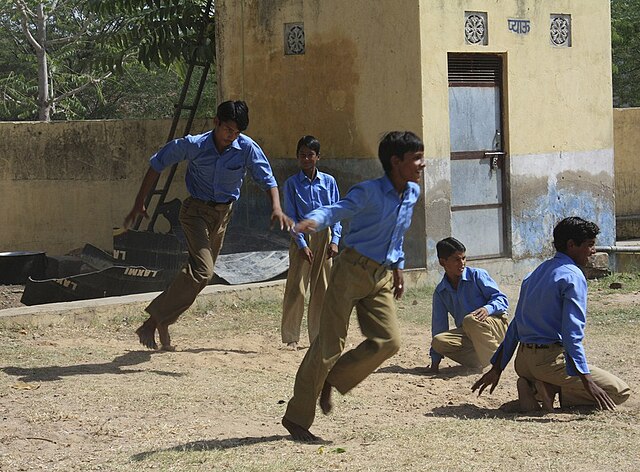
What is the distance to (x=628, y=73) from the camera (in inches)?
1047

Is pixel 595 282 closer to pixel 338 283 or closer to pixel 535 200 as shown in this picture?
pixel 535 200

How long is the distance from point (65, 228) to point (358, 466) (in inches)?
406

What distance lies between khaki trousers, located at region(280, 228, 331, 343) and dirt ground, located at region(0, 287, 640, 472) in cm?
27

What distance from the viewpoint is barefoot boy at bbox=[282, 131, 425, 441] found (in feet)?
18.7

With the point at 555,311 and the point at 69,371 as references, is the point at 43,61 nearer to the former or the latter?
the point at 69,371

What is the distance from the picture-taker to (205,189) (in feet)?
27.0

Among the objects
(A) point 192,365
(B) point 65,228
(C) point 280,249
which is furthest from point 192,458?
(B) point 65,228

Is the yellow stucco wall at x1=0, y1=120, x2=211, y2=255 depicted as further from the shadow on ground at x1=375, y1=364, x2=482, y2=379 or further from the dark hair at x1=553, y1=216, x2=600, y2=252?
the dark hair at x1=553, y1=216, x2=600, y2=252

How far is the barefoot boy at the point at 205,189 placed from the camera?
7945 mm

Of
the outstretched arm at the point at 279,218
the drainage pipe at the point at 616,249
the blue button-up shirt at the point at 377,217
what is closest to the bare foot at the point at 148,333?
the outstretched arm at the point at 279,218

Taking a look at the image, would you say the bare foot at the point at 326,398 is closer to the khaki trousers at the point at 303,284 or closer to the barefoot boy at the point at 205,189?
the barefoot boy at the point at 205,189

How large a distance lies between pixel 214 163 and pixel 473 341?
218 cm

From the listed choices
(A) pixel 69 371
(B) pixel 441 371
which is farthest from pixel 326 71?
(A) pixel 69 371

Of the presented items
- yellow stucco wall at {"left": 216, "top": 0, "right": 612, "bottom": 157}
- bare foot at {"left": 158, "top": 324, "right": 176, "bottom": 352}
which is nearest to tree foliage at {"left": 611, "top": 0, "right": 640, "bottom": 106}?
yellow stucco wall at {"left": 216, "top": 0, "right": 612, "bottom": 157}
